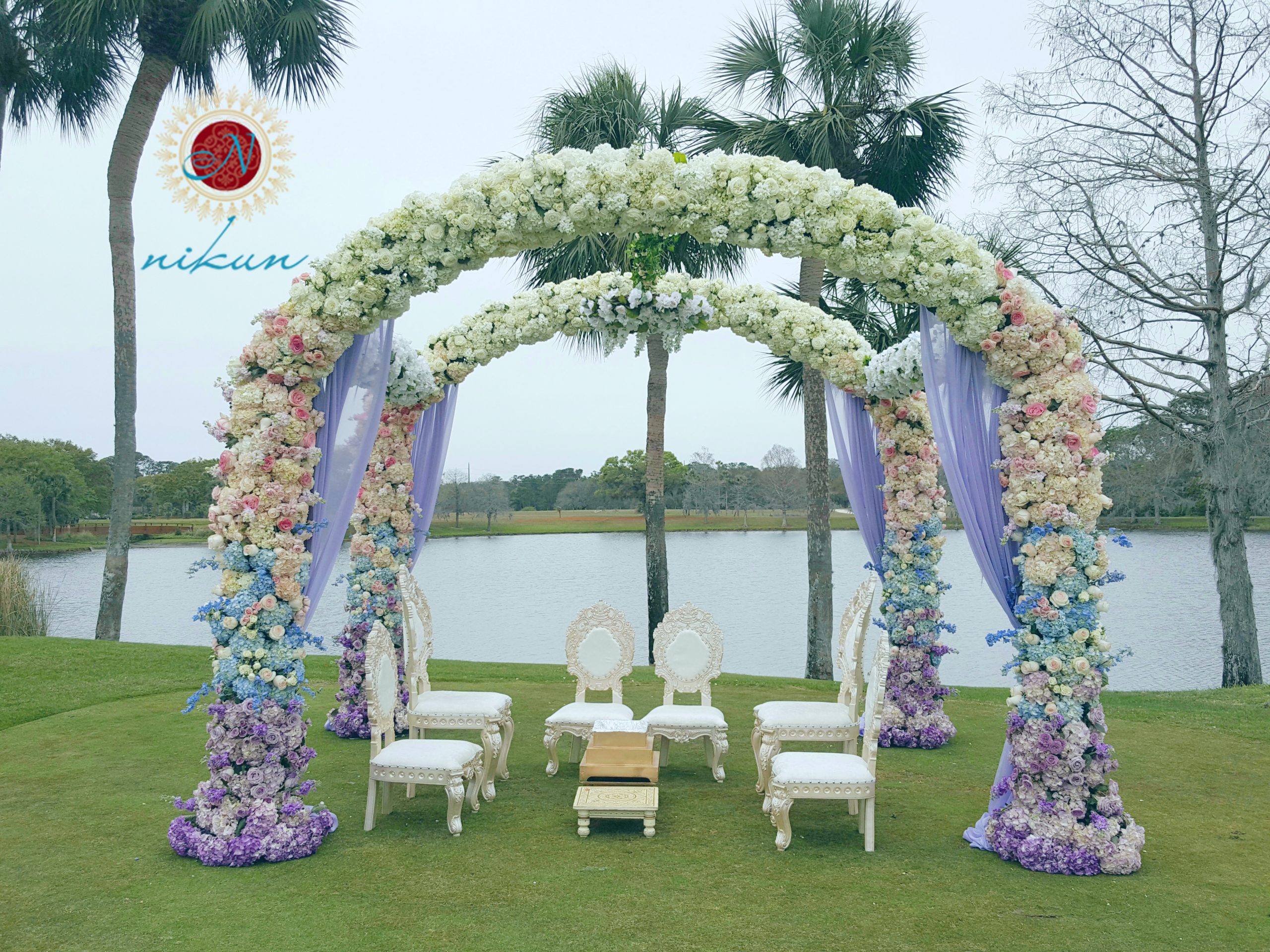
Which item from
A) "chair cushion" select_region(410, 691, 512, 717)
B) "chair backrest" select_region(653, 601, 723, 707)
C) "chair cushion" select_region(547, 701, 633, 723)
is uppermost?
"chair backrest" select_region(653, 601, 723, 707)

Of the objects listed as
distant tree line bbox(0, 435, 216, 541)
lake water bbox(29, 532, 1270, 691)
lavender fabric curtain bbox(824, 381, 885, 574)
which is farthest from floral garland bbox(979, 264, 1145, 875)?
distant tree line bbox(0, 435, 216, 541)

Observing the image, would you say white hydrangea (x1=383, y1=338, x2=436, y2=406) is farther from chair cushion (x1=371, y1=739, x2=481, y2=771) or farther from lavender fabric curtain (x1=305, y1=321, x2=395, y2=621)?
chair cushion (x1=371, y1=739, x2=481, y2=771)

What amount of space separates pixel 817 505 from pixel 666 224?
21.4ft

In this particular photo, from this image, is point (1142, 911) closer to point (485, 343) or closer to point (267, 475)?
point (267, 475)

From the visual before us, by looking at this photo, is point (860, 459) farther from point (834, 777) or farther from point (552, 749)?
point (552, 749)

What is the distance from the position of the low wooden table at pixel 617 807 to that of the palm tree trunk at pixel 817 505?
5858 millimetres

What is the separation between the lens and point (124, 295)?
1208 cm

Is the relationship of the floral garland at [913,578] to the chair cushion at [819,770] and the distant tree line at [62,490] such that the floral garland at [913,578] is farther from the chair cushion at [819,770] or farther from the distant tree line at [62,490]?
the distant tree line at [62,490]

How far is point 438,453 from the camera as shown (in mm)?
7914

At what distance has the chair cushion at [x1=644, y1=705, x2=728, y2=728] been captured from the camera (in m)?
6.57

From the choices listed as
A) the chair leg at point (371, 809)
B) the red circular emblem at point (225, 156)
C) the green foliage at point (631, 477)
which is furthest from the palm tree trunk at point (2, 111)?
the green foliage at point (631, 477)

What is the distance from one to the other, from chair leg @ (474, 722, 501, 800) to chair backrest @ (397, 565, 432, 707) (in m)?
0.62

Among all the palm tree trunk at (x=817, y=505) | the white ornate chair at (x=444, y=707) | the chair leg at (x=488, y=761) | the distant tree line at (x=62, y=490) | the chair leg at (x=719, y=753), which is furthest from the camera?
the distant tree line at (x=62, y=490)

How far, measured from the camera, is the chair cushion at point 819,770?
5.12 meters
